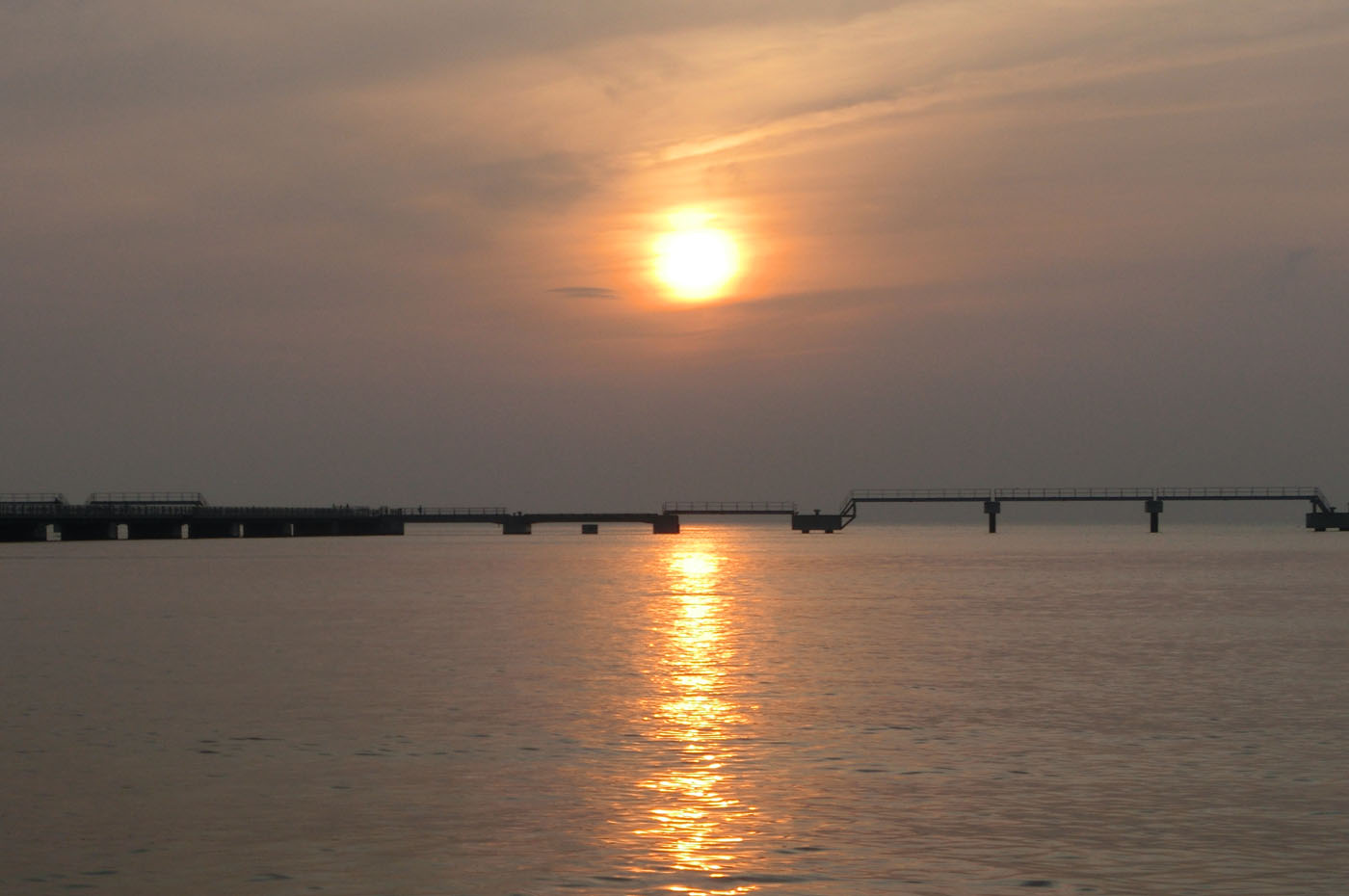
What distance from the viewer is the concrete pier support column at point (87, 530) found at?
503 ft

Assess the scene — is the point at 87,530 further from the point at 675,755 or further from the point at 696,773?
the point at 696,773

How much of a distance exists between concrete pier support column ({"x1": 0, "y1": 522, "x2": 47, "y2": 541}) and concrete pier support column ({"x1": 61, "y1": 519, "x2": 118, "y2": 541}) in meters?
2.34

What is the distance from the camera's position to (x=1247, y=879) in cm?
1390

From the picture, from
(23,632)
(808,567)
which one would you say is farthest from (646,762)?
(808,567)

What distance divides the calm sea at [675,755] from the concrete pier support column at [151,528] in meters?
125

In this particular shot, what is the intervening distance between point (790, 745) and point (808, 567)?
80.2 metres

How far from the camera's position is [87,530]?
15988 cm

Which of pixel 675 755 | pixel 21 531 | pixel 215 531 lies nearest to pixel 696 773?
pixel 675 755

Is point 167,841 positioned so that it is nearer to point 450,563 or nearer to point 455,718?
point 455,718

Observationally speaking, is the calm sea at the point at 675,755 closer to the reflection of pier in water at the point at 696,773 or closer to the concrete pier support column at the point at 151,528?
the reflection of pier in water at the point at 696,773

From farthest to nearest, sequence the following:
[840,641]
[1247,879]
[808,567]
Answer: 1. [808,567]
2. [840,641]
3. [1247,879]

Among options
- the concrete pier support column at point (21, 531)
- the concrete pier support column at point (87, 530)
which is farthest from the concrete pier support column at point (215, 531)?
the concrete pier support column at point (21, 531)

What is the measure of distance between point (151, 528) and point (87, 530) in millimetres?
10712

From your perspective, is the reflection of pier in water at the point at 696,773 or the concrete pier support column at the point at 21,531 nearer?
the reflection of pier in water at the point at 696,773
